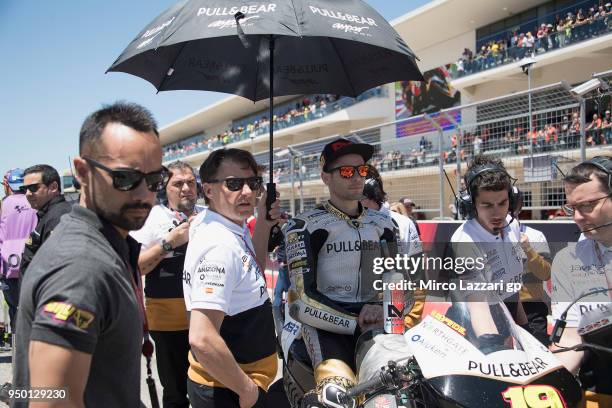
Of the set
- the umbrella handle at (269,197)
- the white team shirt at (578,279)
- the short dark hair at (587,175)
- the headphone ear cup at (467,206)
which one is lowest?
the white team shirt at (578,279)

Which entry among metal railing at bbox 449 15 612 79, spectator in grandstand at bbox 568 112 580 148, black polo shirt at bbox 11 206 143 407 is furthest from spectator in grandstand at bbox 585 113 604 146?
metal railing at bbox 449 15 612 79

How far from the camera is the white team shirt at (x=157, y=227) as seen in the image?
372 cm

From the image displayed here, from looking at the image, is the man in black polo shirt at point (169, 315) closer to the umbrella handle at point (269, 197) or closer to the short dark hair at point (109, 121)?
the umbrella handle at point (269, 197)

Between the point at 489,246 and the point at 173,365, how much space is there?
2392 mm

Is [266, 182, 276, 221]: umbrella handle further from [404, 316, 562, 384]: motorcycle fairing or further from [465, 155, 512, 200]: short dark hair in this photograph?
[404, 316, 562, 384]: motorcycle fairing

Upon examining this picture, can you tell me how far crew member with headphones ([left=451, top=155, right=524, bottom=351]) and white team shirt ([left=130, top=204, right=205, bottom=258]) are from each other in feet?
6.90

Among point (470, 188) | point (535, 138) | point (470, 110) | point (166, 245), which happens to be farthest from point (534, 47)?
point (166, 245)

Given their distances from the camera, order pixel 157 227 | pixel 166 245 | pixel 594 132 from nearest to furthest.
→ 1. pixel 166 245
2. pixel 157 227
3. pixel 594 132

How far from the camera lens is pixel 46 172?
4.90 m

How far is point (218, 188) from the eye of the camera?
2.64 metres

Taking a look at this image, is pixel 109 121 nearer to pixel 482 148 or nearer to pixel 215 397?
pixel 215 397

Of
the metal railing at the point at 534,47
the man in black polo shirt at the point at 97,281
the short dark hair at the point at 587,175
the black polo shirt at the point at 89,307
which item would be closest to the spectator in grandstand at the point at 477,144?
the short dark hair at the point at 587,175

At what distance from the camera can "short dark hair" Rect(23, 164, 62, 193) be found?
16.0 feet

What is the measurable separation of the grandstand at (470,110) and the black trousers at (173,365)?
462cm
